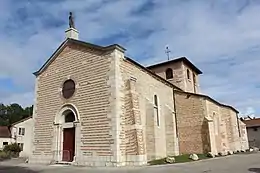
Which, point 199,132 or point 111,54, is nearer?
point 111,54

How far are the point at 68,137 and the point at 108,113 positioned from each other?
4278 mm

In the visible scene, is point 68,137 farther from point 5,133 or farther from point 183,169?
point 5,133

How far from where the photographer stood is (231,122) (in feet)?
96.3

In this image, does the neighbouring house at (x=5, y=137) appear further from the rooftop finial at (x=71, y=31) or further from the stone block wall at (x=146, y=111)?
the stone block wall at (x=146, y=111)

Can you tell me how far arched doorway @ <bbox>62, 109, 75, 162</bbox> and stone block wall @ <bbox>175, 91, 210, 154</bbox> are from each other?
9731mm

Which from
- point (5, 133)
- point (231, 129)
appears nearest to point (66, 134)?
point (231, 129)

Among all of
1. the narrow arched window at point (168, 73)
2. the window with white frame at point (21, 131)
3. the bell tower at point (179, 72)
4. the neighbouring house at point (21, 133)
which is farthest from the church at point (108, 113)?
the window with white frame at point (21, 131)

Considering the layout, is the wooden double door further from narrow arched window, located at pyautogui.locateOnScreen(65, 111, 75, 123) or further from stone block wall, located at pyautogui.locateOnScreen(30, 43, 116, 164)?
stone block wall, located at pyautogui.locateOnScreen(30, 43, 116, 164)

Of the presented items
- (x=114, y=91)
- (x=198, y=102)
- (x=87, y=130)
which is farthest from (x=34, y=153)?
(x=198, y=102)

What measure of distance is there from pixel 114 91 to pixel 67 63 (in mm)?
5632

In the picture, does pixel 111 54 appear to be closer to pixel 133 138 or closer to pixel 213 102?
pixel 133 138

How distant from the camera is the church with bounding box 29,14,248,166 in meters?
15.5

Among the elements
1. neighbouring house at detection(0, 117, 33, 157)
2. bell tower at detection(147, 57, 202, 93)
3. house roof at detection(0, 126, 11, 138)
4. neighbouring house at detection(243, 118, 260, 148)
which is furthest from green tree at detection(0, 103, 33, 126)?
neighbouring house at detection(243, 118, 260, 148)

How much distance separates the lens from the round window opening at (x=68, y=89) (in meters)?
18.2
